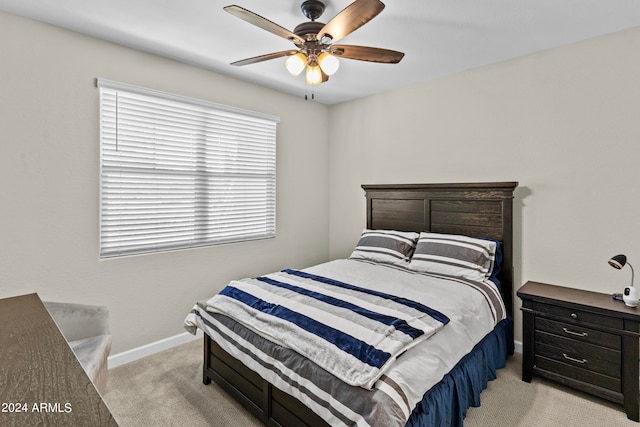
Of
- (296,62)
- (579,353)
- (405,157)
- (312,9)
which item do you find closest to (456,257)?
(579,353)

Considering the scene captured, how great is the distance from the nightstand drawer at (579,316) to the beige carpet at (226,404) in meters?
0.54

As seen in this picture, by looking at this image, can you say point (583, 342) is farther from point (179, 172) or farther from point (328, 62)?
A: point (179, 172)

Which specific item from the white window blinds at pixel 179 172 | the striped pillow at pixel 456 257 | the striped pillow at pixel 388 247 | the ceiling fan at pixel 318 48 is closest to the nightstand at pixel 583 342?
the striped pillow at pixel 456 257

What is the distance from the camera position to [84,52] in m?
2.47

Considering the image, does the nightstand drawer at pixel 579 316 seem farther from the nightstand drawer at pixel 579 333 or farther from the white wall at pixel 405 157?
the white wall at pixel 405 157

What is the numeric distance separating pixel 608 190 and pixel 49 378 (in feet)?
10.8

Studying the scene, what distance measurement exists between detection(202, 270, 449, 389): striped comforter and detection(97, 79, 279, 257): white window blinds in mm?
984

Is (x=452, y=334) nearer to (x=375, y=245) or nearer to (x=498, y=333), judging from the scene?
(x=498, y=333)

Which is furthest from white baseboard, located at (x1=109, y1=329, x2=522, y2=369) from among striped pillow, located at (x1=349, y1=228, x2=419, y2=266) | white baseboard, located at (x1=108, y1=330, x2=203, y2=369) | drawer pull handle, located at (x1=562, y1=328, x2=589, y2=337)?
striped pillow, located at (x1=349, y1=228, x2=419, y2=266)

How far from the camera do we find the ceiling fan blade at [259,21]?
1.59 metres

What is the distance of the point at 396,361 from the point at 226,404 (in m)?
1.30

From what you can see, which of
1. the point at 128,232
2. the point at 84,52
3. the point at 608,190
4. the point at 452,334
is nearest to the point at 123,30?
the point at 84,52

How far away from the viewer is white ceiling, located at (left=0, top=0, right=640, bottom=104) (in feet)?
6.80

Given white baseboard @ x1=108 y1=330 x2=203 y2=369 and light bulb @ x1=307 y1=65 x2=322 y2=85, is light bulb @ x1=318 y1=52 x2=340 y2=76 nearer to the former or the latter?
light bulb @ x1=307 y1=65 x2=322 y2=85
